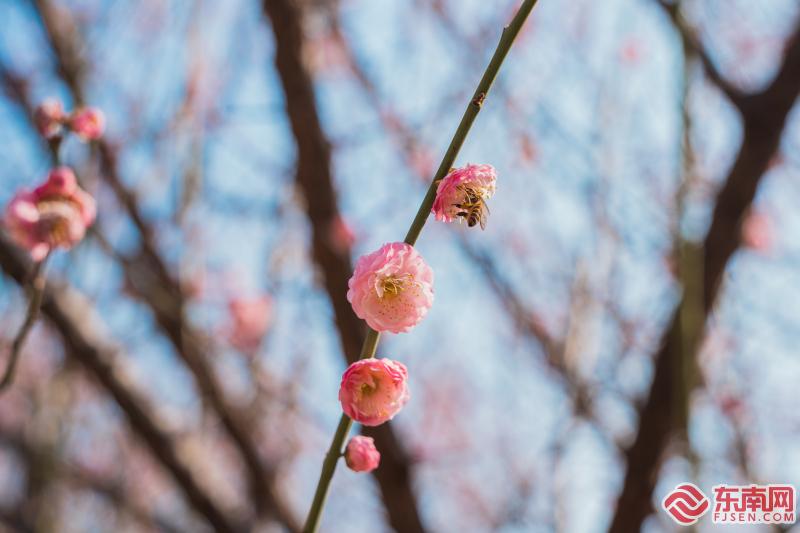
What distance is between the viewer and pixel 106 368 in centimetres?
208

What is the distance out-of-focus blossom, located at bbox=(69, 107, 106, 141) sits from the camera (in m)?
1.26

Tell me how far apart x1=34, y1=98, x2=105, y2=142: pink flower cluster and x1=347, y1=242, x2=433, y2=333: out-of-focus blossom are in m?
0.69

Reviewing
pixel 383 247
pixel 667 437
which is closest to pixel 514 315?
pixel 667 437

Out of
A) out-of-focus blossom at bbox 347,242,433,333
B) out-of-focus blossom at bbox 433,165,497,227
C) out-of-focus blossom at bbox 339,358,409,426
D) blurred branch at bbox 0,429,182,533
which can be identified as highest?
blurred branch at bbox 0,429,182,533

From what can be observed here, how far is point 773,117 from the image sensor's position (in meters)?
1.96

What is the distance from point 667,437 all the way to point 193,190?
4.77 ft

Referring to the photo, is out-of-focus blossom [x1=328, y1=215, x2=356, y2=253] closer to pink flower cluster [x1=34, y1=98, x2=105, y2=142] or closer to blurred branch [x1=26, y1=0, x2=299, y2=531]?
blurred branch [x1=26, y1=0, x2=299, y2=531]

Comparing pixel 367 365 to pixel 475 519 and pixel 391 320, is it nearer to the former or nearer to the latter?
pixel 391 320

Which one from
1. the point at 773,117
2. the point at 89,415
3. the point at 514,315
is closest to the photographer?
the point at 773,117

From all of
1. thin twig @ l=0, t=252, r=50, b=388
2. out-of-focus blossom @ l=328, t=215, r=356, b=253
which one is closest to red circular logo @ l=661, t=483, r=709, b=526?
thin twig @ l=0, t=252, r=50, b=388

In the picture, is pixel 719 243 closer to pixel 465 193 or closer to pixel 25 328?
pixel 465 193

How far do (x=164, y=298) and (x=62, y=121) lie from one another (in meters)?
1.15

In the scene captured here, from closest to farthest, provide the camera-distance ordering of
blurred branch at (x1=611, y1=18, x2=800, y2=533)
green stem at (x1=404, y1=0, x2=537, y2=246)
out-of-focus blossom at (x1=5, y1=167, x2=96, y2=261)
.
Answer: green stem at (x1=404, y1=0, x2=537, y2=246)
out-of-focus blossom at (x1=5, y1=167, x2=96, y2=261)
blurred branch at (x1=611, y1=18, x2=800, y2=533)

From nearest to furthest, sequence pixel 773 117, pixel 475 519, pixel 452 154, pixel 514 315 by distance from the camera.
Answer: pixel 452 154 → pixel 773 117 → pixel 514 315 → pixel 475 519
